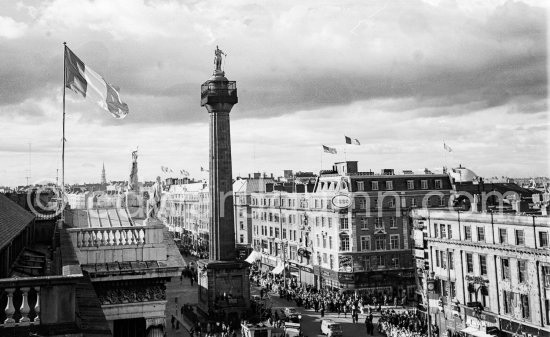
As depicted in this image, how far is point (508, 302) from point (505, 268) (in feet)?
8.18

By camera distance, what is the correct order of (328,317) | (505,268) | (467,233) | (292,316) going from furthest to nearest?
(328,317)
(292,316)
(467,233)
(505,268)

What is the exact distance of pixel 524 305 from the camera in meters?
40.2

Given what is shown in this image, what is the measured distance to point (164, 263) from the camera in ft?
63.5

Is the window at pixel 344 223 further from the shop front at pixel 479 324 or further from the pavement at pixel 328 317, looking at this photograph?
the shop front at pixel 479 324

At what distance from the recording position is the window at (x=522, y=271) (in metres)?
40.2

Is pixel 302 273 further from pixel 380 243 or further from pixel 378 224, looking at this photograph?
pixel 378 224

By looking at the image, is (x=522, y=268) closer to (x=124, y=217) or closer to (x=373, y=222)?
(x=373, y=222)

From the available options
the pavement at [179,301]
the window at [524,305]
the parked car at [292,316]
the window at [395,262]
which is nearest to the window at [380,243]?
the window at [395,262]

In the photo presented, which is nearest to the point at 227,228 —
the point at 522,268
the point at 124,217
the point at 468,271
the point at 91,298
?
the point at 468,271

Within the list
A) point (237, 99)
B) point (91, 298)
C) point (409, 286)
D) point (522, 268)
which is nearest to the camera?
point (91, 298)

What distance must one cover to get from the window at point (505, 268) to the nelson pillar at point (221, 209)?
26.8m

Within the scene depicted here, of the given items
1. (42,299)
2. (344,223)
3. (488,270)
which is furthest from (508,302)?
(42,299)

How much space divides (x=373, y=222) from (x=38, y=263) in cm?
4758

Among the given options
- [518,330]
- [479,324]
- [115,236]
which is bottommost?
[518,330]
